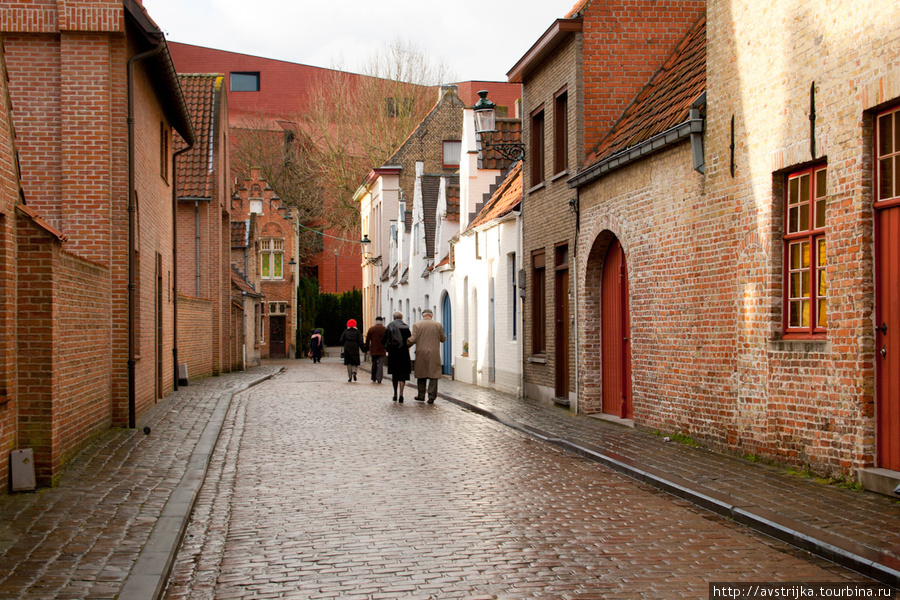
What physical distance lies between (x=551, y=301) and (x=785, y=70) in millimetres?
8984

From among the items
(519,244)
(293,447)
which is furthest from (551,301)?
(293,447)

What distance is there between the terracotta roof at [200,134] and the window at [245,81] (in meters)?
40.0

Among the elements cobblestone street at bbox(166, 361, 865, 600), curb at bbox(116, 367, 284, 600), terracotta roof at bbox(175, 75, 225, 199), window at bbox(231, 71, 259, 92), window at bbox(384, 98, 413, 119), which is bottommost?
cobblestone street at bbox(166, 361, 865, 600)

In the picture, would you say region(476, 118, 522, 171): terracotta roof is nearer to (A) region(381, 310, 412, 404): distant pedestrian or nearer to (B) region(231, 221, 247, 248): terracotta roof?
(A) region(381, 310, 412, 404): distant pedestrian

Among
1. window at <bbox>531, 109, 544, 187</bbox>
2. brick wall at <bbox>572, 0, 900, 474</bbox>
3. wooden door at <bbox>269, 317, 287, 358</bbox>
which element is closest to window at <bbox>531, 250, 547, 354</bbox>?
window at <bbox>531, 109, 544, 187</bbox>

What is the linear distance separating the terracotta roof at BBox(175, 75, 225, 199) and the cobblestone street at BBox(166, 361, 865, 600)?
60.7 feet

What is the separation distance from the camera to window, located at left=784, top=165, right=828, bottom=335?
30.4 feet

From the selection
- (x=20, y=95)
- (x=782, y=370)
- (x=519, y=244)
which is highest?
(x=20, y=95)

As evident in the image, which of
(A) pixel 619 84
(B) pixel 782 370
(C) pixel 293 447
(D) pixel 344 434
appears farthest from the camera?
(A) pixel 619 84

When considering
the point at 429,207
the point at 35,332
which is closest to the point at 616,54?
the point at 35,332

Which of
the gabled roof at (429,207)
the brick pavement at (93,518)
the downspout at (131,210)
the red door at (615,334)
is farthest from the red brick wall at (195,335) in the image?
the red door at (615,334)

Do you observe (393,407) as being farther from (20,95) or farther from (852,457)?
(852,457)

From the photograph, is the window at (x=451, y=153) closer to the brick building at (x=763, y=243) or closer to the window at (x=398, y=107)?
the window at (x=398, y=107)

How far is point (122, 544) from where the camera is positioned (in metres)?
6.46
